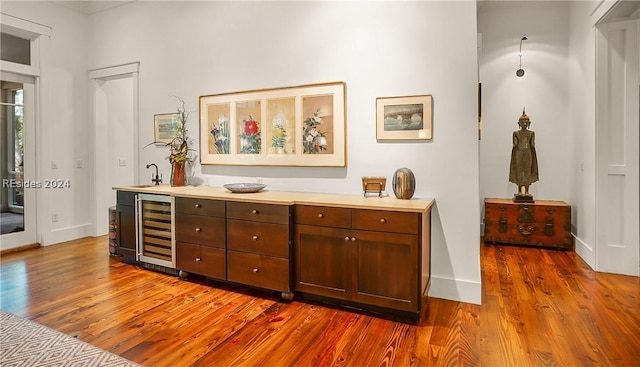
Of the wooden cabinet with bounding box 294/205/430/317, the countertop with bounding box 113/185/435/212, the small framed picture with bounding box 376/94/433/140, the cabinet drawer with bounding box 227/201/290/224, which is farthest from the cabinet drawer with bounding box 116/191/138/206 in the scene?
the small framed picture with bounding box 376/94/433/140

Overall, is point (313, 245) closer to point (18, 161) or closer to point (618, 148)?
point (618, 148)

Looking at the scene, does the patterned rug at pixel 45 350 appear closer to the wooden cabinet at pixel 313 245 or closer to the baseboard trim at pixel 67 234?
the wooden cabinet at pixel 313 245

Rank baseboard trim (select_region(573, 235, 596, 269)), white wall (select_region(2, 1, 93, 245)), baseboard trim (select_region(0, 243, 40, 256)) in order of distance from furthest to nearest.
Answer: white wall (select_region(2, 1, 93, 245))
baseboard trim (select_region(0, 243, 40, 256))
baseboard trim (select_region(573, 235, 596, 269))

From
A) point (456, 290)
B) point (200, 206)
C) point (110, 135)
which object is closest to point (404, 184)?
point (456, 290)

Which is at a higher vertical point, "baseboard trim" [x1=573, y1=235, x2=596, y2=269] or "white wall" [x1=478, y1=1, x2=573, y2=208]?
"white wall" [x1=478, y1=1, x2=573, y2=208]

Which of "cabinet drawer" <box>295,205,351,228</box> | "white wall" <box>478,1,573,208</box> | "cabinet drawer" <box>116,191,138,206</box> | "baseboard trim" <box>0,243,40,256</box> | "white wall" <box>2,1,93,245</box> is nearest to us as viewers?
"cabinet drawer" <box>295,205,351,228</box>

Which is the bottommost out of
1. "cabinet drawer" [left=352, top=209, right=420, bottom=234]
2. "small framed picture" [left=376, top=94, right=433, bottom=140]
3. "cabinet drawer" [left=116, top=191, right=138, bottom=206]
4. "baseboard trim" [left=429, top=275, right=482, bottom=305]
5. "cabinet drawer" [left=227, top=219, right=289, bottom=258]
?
"baseboard trim" [left=429, top=275, right=482, bottom=305]

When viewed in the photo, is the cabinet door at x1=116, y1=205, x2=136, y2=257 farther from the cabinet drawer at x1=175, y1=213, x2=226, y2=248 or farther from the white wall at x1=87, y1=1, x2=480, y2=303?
the white wall at x1=87, y1=1, x2=480, y2=303

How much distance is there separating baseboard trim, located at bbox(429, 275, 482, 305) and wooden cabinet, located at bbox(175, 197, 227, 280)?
1858 mm

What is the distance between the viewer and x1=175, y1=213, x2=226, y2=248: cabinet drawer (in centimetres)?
321

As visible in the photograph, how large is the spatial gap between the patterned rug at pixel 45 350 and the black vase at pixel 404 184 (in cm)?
212

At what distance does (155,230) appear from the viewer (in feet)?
12.1

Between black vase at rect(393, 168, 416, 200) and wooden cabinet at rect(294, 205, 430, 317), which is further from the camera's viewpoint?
black vase at rect(393, 168, 416, 200)

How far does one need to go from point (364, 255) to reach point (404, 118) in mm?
1250
